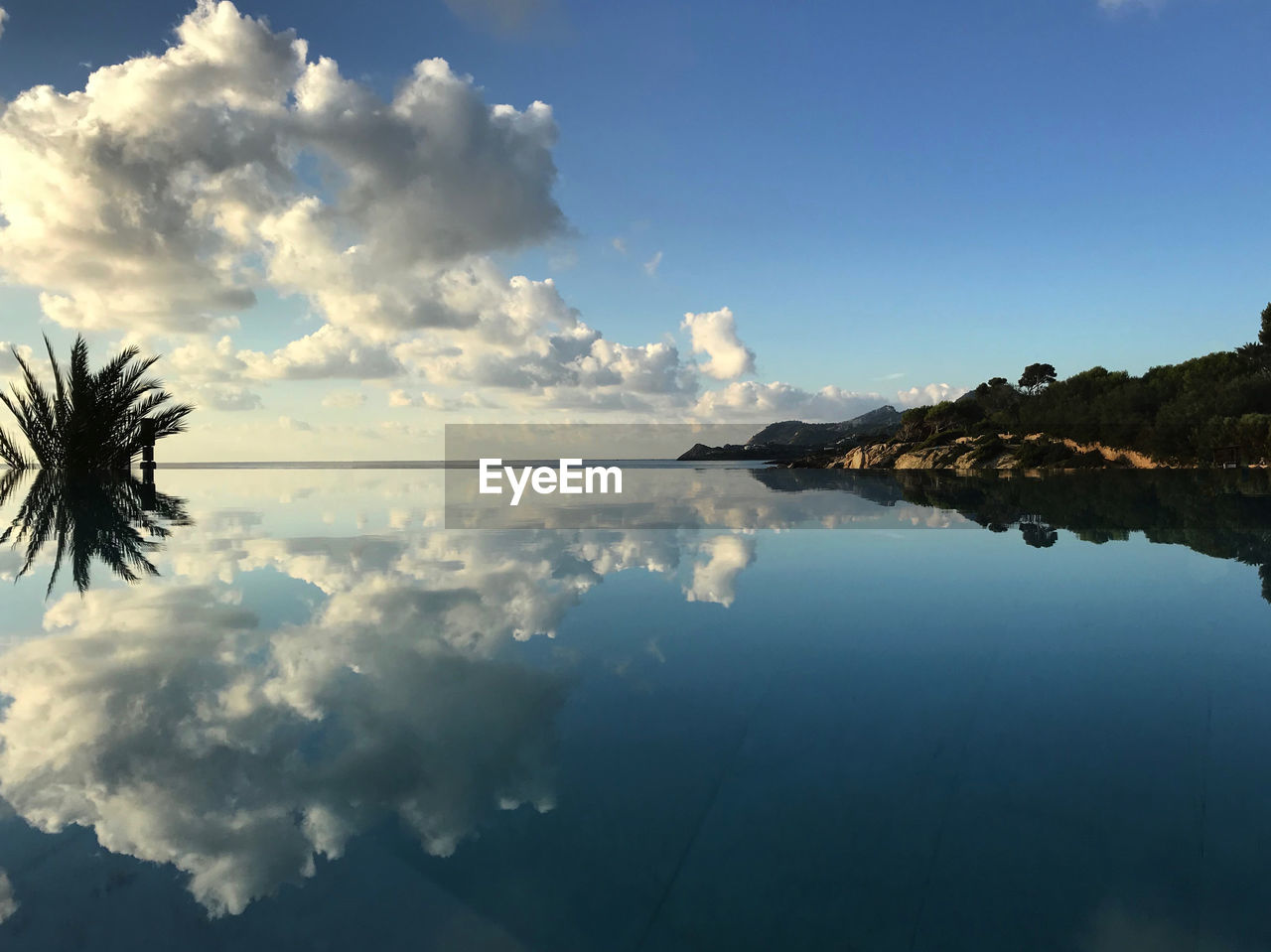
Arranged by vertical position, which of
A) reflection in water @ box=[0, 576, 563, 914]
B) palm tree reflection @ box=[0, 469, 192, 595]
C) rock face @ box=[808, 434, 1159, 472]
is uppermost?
rock face @ box=[808, 434, 1159, 472]

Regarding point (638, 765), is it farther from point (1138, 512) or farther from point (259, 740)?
point (1138, 512)

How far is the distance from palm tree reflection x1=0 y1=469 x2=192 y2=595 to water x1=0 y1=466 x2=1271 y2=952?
2.62 meters

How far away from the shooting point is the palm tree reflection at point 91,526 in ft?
39.8

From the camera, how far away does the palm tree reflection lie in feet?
39.8

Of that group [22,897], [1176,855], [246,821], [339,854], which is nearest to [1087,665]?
[1176,855]

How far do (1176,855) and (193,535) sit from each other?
1834cm

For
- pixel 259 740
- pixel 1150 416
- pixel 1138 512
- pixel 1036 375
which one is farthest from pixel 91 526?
pixel 1036 375

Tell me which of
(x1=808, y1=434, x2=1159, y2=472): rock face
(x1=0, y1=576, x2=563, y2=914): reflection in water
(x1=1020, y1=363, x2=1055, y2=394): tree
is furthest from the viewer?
(x1=1020, y1=363, x2=1055, y2=394): tree

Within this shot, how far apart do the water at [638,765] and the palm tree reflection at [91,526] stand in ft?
8.60

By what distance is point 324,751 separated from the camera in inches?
181

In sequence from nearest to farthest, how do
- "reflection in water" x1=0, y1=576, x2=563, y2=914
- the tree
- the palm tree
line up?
"reflection in water" x1=0, y1=576, x2=563, y2=914 → the palm tree → the tree

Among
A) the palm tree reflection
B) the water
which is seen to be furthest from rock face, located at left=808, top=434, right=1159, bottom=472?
the palm tree reflection

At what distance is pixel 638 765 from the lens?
169 inches

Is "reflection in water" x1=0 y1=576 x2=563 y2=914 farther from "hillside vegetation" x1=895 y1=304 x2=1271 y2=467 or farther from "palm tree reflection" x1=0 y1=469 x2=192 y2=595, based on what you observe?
"hillside vegetation" x1=895 y1=304 x2=1271 y2=467
